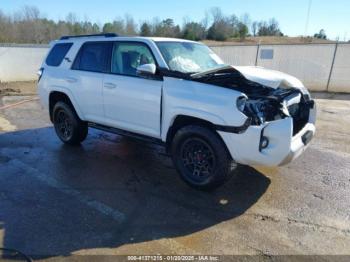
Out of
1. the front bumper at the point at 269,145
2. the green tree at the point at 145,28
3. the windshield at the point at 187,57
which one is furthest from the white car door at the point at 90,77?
the green tree at the point at 145,28

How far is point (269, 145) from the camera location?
11.8 feet

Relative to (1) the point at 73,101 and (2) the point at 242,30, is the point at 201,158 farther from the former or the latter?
(2) the point at 242,30

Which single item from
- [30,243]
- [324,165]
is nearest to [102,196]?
[30,243]

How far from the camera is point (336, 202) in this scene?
3943 mm

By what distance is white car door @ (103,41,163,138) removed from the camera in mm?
4422

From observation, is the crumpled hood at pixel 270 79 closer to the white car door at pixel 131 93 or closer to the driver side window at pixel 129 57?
the white car door at pixel 131 93

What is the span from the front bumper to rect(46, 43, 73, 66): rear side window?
3.66m

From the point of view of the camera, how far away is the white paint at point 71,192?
367cm

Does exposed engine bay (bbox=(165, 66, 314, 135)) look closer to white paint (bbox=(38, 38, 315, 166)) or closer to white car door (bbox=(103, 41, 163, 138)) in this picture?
white paint (bbox=(38, 38, 315, 166))

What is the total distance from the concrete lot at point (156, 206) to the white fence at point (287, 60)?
8.70 meters

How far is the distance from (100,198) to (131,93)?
1575 millimetres

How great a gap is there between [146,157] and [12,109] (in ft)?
21.1

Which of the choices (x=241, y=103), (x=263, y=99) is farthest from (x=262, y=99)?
(x=241, y=103)

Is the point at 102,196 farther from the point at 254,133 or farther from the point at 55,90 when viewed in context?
the point at 55,90
